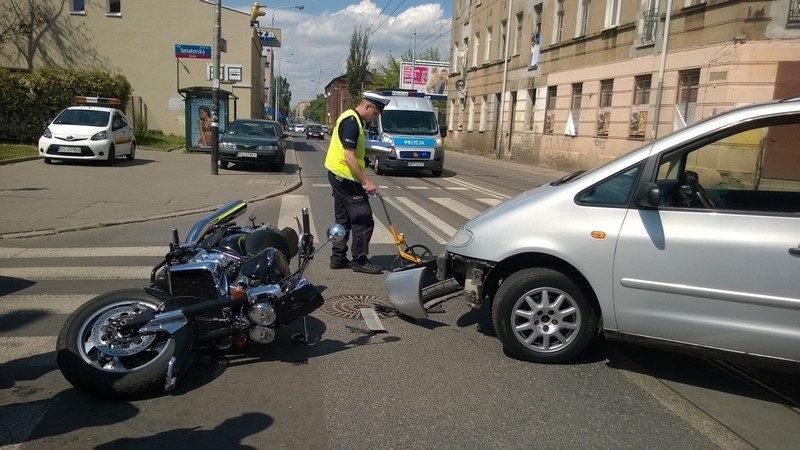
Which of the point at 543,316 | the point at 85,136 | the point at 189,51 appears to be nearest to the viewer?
the point at 543,316

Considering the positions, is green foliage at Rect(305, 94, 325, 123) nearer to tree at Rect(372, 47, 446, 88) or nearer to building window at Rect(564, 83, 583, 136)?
tree at Rect(372, 47, 446, 88)

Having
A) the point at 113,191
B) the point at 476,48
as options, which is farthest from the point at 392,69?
the point at 113,191

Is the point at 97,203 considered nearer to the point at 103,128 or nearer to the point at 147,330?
the point at 103,128

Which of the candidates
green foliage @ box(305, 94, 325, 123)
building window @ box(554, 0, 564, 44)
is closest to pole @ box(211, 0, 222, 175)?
building window @ box(554, 0, 564, 44)

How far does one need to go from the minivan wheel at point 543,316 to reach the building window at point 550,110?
25.9 m

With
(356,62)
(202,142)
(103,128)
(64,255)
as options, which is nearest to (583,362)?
(64,255)

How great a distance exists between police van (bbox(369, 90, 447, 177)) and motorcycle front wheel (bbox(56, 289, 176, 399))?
1497cm

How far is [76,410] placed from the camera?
11.6ft

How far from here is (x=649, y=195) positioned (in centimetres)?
388

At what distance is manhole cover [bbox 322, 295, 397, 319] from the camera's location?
17.8ft

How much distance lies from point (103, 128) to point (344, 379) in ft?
52.7

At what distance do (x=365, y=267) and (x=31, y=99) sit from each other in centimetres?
2055

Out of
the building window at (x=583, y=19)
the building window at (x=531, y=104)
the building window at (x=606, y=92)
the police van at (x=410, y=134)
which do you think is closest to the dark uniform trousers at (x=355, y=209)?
the police van at (x=410, y=134)

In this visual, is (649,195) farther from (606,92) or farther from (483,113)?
(483,113)
